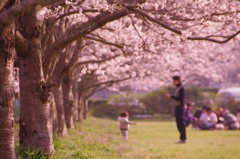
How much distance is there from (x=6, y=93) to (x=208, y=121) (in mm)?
15220

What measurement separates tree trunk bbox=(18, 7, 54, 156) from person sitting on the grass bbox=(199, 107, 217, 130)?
43.4ft

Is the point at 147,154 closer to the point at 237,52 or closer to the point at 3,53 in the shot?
the point at 3,53

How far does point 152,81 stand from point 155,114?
268 inches

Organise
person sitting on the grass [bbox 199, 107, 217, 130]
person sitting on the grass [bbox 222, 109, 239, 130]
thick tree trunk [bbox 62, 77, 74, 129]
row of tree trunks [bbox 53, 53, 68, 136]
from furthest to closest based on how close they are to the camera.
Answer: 1. person sitting on the grass [bbox 222, 109, 239, 130]
2. person sitting on the grass [bbox 199, 107, 217, 130]
3. thick tree trunk [bbox 62, 77, 74, 129]
4. row of tree trunks [bbox 53, 53, 68, 136]

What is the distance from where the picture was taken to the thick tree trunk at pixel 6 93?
4.86 m

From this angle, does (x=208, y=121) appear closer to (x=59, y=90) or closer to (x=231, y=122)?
(x=231, y=122)

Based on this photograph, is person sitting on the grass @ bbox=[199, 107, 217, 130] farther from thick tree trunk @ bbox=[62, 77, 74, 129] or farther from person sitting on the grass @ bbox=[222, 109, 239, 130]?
thick tree trunk @ bbox=[62, 77, 74, 129]

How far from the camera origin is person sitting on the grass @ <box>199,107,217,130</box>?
1805 centimetres

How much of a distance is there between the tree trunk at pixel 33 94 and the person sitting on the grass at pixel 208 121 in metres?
13.2

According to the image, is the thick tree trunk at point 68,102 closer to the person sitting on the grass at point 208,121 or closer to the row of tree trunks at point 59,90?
the row of tree trunks at point 59,90

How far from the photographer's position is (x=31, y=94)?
6602 mm

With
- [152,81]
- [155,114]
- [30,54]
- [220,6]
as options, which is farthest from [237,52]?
[30,54]

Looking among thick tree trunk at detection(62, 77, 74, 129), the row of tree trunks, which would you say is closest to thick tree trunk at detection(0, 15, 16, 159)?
the row of tree trunks

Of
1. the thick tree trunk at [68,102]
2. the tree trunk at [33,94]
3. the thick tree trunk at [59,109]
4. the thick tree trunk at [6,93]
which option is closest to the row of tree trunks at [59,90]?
the thick tree trunk at [59,109]
